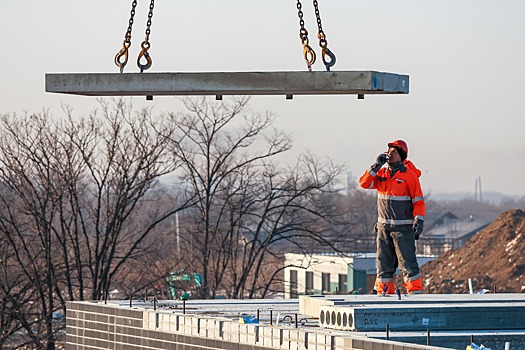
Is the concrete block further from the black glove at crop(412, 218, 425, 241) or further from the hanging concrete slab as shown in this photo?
A: the black glove at crop(412, 218, 425, 241)

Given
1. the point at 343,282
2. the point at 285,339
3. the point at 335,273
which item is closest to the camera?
the point at 285,339

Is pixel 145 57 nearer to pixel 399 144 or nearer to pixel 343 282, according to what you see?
pixel 399 144

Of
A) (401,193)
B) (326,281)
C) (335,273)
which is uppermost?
(401,193)

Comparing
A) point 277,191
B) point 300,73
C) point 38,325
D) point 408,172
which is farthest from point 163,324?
point 277,191

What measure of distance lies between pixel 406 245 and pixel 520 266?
19363mm

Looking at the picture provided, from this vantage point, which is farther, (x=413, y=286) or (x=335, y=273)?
(x=335, y=273)

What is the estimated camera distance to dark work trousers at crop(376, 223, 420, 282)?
1381cm

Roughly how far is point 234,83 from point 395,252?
18.1 feet

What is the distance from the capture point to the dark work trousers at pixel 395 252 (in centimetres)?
1381

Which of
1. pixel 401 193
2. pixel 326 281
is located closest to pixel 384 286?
pixel 401 193

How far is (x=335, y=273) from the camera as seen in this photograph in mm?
53844

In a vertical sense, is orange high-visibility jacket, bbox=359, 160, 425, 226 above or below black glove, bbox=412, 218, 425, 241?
above

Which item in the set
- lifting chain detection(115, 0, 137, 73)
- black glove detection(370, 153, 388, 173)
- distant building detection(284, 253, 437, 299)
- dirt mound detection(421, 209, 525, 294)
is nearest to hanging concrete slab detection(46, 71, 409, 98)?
lifting chain detection(115, 0, 137, 73)

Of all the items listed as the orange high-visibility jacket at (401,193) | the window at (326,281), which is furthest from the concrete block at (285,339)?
the window at (326,281)
